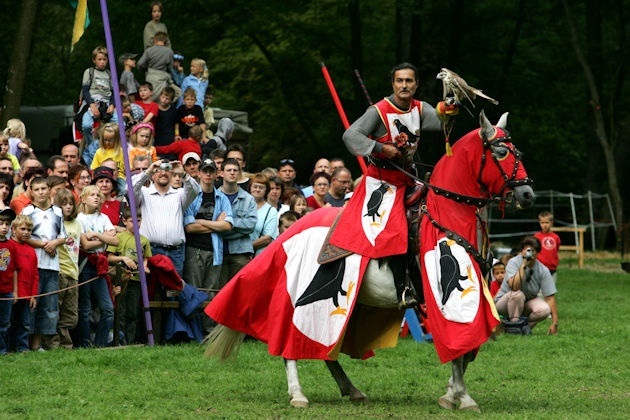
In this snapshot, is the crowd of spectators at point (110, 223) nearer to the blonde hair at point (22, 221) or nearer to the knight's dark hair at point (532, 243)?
the blonde hair at point (22, 221)

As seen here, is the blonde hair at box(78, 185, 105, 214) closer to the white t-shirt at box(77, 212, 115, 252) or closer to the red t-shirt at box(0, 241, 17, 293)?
the white t-shirt at box(77, 212, 115, 252)

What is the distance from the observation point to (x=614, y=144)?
31.5 metres

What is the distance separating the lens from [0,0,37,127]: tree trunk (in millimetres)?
17969

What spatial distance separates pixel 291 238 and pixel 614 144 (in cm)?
2516

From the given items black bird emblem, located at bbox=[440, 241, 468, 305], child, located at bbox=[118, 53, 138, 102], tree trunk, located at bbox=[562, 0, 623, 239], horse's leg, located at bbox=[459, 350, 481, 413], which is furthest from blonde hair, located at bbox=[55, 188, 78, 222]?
tree trunk, located at bbox=[562, 0, 623, 239]

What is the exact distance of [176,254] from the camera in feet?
39.5

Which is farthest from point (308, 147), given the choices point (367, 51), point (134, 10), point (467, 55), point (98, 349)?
point (98, 349)

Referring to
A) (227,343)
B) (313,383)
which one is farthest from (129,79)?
(227,343)

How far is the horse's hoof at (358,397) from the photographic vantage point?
8.30 metres

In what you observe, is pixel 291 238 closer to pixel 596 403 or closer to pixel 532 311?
pixel 596 403

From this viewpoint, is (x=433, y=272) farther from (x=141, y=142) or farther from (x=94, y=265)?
(x=141, y=142)

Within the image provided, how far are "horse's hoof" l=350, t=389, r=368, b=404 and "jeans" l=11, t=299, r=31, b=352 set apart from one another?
3.90m

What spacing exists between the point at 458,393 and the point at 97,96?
942 cm

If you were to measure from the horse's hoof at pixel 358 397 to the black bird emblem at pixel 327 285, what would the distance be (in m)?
0.82
